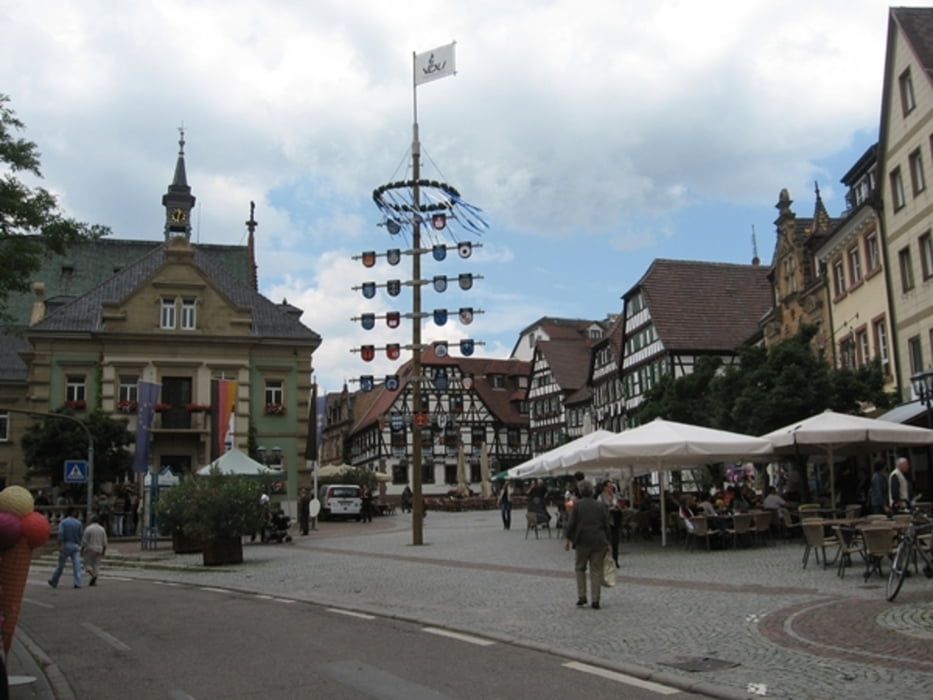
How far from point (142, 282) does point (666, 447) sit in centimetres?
3426

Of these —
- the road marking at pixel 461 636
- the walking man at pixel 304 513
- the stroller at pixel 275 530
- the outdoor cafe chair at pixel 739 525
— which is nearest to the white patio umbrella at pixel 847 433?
the outdoor cafe chair at pixel 739 525

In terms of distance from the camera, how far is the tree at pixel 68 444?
→ 127 ft

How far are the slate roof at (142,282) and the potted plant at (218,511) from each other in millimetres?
26435

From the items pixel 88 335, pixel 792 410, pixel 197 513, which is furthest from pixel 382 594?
pixel 88 335

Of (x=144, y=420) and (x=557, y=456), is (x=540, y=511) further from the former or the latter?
(x=144, y=420)

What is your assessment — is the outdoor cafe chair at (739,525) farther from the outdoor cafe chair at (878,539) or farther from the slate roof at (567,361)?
the slate roof at (567,361)

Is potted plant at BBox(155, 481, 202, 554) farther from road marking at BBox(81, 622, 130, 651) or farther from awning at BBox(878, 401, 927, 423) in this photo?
awning at BBox(878, 401, 927, 423)

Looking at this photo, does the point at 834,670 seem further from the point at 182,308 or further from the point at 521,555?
the point at 182,308

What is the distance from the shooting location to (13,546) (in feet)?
24.6

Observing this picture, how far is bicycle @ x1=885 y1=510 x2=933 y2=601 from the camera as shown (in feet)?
39.1

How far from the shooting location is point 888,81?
3080 cm

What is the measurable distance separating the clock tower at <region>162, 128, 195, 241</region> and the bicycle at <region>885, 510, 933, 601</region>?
50.0m

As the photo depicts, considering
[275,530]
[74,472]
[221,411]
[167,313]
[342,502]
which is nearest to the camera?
[275,530]

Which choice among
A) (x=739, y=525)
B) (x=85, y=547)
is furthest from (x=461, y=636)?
(x=85, y=547)
